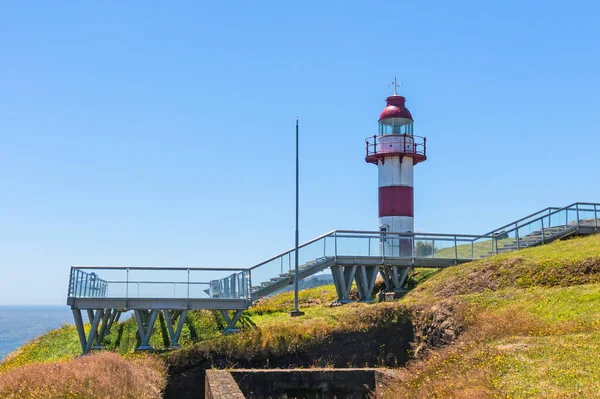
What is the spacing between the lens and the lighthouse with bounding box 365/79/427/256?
122 ft

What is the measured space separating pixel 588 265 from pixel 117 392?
53.1 feet

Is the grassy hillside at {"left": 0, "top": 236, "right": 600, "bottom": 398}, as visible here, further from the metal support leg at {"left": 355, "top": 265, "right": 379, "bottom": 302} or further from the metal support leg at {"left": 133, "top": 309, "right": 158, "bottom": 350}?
the metal support leg at {"left": 355, "top": 265, "right": 379, "bottom": 302}

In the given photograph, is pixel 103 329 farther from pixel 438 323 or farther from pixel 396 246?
pixel 396 246

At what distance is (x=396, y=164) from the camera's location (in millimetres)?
37719

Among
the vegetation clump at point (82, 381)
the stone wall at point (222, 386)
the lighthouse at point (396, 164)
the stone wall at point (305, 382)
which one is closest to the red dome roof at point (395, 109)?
the lighthouse at point (396, 164)

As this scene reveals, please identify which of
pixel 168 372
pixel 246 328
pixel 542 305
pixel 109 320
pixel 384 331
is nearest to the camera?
pixel 542 305

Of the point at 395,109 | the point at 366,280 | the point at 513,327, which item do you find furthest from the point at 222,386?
the point at 395,109

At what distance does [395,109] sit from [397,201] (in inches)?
200

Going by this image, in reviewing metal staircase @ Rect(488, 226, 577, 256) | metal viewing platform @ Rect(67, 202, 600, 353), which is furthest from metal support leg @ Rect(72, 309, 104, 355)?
metal staircase @ Rect(488, 226, 577, 256)

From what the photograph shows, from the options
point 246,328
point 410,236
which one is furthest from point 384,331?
point 410,236

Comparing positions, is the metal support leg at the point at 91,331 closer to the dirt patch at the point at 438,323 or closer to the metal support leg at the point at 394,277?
the dirt patch at the point at 438,323

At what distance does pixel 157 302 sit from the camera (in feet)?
86.6

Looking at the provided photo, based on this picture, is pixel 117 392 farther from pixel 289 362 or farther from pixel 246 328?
pixel 246 328

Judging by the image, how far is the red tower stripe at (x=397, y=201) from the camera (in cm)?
3716
